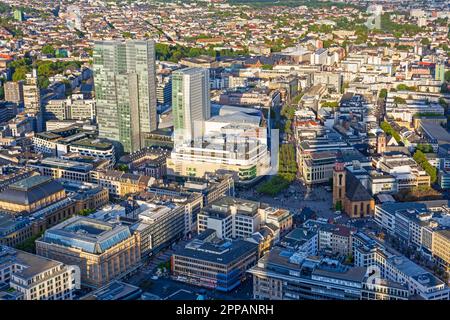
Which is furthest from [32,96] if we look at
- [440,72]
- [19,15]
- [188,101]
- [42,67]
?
[19,15]

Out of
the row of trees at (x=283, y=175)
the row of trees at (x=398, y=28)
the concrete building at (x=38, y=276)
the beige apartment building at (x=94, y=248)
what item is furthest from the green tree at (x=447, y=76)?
the concrete building at (x=38, y=276)

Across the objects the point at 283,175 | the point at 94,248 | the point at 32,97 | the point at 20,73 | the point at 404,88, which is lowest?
the point at 283,175

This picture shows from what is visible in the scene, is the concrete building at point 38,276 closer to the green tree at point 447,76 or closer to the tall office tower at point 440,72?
the tall office tower at point 440,72

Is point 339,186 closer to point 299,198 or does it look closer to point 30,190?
point 299,198

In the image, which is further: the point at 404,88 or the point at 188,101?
the point at 404,88
